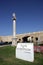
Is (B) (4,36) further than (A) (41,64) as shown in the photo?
Yes

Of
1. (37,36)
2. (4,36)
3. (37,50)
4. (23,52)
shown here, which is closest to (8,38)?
(4,36)

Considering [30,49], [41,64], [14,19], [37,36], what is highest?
[14,19]

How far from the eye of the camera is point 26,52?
1404cm

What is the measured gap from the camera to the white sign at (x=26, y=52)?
13.4 meters

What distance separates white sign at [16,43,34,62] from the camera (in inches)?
526

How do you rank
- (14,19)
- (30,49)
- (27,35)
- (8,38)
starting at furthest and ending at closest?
(8,38), (27,35), (14,19), (30,49)

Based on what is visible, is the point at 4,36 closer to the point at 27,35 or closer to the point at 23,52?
the point at 27,35

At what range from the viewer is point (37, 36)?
52.3 meters

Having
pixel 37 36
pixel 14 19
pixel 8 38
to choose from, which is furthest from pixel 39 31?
pixel 8 38

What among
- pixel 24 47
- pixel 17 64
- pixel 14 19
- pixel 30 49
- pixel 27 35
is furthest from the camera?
pixel 27 35

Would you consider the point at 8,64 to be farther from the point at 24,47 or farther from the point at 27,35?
the point at 27,35

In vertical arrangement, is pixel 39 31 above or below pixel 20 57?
above

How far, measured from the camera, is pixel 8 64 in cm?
1230

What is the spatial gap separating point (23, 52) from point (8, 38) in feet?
190
